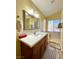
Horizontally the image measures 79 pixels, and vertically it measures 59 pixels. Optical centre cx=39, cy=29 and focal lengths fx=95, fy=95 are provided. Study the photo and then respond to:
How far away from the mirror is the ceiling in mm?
378

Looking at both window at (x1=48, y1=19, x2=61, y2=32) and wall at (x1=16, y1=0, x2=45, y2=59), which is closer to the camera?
wall at (x1=16, y1=0, x2=45, y2=59)

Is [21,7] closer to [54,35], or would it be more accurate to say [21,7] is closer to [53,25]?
[53,25]

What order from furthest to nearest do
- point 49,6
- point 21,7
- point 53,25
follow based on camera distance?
point 53,25
point 49,6
point 21,7

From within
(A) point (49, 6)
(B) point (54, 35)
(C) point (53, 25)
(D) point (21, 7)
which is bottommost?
(B) point (54, 35)

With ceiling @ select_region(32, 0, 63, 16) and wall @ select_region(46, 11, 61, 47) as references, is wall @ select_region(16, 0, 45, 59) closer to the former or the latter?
ceiling @ select_region(32, 0, 63, 16)

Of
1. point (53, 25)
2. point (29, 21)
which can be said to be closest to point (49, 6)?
point (53, 25)

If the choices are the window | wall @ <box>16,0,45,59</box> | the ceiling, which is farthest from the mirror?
the window

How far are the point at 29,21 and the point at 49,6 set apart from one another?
3.68 ft

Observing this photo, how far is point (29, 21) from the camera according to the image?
2.65 meters

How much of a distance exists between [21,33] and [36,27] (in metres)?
0.91

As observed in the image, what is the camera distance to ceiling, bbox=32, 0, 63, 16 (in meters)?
3.14

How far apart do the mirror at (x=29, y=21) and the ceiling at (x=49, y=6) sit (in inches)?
14.9

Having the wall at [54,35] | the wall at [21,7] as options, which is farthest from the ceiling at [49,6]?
the wall at [21,7]
